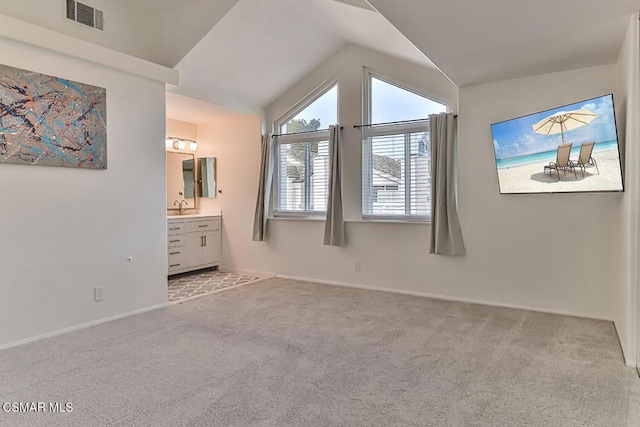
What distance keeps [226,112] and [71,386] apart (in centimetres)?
402

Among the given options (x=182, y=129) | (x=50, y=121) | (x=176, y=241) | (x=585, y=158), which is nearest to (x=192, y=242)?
(x=176, y=241)

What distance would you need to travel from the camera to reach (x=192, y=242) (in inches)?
231

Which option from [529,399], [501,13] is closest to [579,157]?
[501,13]

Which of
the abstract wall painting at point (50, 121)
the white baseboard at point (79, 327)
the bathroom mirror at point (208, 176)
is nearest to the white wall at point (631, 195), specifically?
the white baseboard at point (79, 327)

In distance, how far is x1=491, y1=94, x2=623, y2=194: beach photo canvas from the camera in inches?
116

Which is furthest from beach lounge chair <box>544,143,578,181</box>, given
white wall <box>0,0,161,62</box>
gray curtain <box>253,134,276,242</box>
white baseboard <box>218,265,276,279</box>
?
white wall <box>0,0,161,62</box>

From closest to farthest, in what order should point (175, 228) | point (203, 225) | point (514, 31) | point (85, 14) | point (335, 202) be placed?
point (514, 31) → point (85, 14) → point (335, 202) → point (175, 228) → point (203, 225)

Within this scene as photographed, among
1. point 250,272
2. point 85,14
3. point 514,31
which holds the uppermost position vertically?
point 85,14

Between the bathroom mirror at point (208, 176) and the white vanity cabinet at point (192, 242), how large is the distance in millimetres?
450

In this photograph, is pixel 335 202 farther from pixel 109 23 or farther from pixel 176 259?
pixel 109 23

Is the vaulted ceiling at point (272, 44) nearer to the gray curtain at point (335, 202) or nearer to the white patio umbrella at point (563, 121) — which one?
the gray curtain at point (335, 202)

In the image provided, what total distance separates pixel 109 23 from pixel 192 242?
9.77 ft

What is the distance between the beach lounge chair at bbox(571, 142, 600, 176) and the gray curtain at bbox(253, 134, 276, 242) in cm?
379

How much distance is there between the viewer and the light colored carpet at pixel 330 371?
6.84 feet
